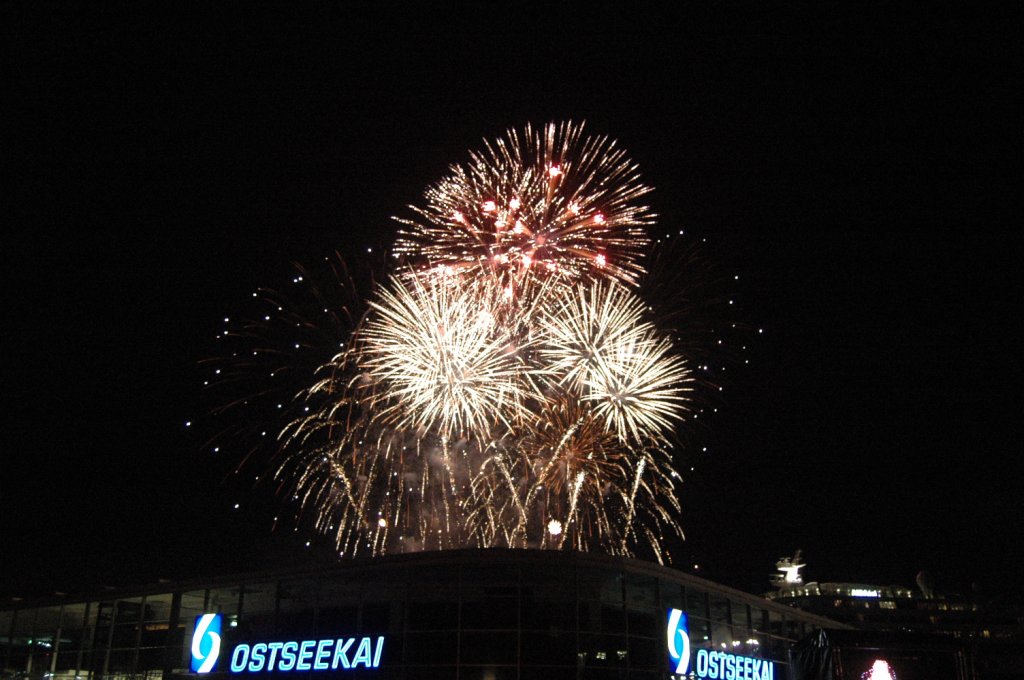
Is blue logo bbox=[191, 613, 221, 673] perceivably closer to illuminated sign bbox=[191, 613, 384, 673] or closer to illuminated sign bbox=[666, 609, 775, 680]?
illuminated sign bbox=[191, 613, 384, 673]

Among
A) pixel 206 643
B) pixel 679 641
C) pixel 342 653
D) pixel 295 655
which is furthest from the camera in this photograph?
pixel 206 643

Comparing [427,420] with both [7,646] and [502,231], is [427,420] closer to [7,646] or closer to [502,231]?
[502,231]

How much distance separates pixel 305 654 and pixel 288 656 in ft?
1.84

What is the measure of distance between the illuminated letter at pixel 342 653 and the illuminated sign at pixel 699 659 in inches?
354

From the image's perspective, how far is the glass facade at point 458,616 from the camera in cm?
2342

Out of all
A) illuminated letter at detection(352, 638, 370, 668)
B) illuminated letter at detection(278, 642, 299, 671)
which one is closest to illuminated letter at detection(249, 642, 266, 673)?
illuminated letter at detection(278, 642, 299, 671)

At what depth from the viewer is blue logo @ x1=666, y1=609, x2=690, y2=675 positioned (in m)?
25.1

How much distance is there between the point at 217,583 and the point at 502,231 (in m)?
14.0

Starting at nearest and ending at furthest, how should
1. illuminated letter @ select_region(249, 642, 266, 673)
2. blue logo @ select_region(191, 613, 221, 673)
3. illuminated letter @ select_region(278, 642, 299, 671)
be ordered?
illuminated letter @ select_region(278, 642, 299, 671) → illuminated letter @ select_region(249, 642, 266, 673) → blue logo @ select_region(191, 613, 221, 673)

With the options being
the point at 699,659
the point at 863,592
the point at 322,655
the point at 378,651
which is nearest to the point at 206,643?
the point at 322,655

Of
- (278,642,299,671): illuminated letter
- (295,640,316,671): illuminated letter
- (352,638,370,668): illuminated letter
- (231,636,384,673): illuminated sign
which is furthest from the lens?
(278,642,299,671): illuminated letter

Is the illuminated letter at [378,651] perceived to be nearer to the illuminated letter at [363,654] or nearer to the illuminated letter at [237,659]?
the illuminated letter at [363,654]

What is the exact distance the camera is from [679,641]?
83.8 ft

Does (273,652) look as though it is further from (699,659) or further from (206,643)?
(699,659)
